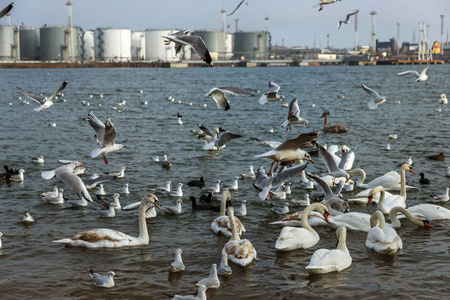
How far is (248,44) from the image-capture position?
192m

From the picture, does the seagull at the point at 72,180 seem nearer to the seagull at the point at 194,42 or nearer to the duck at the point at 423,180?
the seagull at the point at 194,42

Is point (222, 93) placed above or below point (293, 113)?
above

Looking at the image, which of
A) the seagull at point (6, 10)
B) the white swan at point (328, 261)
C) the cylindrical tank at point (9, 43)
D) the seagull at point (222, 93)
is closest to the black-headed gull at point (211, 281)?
the white swan at point (328, 261)

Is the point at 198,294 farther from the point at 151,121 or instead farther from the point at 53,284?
the point at 151,121

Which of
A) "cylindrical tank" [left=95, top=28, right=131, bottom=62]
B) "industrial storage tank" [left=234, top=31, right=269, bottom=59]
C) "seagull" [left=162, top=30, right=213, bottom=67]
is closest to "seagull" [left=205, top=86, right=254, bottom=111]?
"seagull" [left=162, top=30, right=213, bottom=67]

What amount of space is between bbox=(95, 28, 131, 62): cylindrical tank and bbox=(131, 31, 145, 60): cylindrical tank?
864 cm

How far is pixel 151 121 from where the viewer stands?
3102 centimetres

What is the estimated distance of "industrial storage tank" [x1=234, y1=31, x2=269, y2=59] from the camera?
191 meters

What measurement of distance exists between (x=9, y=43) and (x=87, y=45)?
20.7 metres

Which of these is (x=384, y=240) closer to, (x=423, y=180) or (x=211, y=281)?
(x=211, y=281)

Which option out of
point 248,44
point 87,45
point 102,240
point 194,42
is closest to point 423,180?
point 194,42

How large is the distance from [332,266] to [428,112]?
27.4 metres

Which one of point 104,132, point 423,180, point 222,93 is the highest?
point 222,93

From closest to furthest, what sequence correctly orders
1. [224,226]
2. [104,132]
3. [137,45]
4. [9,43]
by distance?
[224,226] < [104,132] < [9,43] < [137,45]
